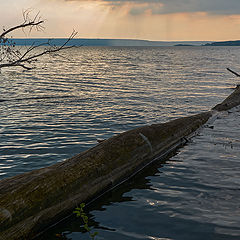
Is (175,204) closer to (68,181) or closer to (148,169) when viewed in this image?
(148,169)

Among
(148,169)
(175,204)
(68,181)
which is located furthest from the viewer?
(148,169)

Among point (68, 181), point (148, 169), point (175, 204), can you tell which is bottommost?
point (175, 204)

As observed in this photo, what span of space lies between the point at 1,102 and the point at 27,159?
48.2ft

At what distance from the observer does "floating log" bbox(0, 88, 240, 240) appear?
5.22 m

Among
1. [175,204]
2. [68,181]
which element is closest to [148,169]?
[175,204]

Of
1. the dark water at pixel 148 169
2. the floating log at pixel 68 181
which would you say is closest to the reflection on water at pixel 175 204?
the dark water at pixel 148 169

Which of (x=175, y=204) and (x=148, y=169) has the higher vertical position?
(x=148, y=169)

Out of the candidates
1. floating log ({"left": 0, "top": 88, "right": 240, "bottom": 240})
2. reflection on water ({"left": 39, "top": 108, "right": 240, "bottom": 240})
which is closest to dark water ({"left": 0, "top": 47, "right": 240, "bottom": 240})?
reflection on water ({"left": 39, "top": 108, "right": 240, "bottom": 240})

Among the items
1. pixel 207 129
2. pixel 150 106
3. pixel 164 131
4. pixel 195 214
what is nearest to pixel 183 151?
pixel 164 131

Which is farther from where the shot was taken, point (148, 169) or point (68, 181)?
point (148, 169)

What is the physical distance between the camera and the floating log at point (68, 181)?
522 cm

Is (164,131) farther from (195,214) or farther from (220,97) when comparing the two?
(220,97)

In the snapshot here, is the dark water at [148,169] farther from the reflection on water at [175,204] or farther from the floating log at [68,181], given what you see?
the floating log at [68,181]

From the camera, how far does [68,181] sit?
622cm
